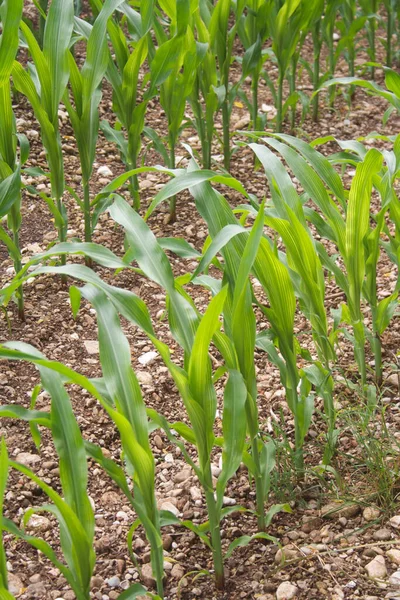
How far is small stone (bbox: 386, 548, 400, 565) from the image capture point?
1.72 meters

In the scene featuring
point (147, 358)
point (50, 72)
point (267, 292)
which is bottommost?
point (147, 358)

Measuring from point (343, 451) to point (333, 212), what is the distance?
22.6 inches

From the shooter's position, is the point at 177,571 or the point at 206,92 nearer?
the point at 177,571

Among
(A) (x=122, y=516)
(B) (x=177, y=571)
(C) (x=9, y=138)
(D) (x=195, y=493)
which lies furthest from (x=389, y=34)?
Result: (B) (x=177, y=571)

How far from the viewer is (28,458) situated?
6.85ft

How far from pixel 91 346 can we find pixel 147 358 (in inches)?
6.8

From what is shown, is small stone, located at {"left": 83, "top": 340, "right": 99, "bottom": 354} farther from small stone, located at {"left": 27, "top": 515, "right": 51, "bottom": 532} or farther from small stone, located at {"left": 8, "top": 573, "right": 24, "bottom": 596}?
small stone, located at {"left": 8, "top": 573, "right": 24, "bottom": 596}

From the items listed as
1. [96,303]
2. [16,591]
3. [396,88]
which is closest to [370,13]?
[396,88]

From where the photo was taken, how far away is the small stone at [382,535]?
70.2 inches

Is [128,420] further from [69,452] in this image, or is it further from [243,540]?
[243,540]

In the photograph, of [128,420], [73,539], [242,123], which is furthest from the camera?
[242,123]

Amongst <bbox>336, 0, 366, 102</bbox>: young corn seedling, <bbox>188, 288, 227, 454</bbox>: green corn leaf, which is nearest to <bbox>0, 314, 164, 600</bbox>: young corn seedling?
<bbox>188, 288, 227, 454</bbox>: green corn leaf

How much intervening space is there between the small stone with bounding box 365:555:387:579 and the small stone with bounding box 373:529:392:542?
6 cm

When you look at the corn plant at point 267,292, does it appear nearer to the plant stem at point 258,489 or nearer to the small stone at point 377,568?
the plant stem at point 258,489
